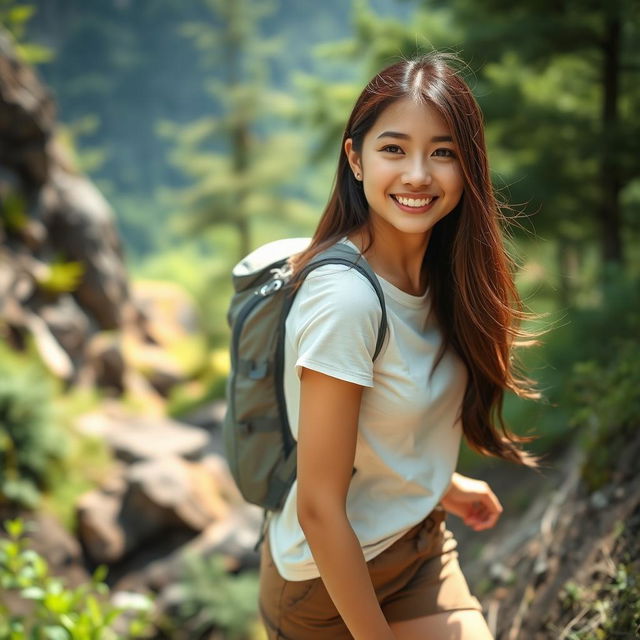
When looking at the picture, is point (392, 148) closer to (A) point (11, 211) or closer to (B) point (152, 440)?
(B) point (152, 440)

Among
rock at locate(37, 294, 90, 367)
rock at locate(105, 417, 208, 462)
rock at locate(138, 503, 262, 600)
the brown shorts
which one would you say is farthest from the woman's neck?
rock at locate(37, 294, 90, 367)

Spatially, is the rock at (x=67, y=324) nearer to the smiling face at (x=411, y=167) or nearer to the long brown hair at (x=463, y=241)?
the long brown hair at (x=463, y=241)

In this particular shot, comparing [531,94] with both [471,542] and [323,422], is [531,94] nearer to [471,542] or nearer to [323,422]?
[471,542]

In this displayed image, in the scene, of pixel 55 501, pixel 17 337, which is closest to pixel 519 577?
pixel 55 501

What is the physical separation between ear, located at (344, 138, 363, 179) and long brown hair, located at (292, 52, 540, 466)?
0.01 meters

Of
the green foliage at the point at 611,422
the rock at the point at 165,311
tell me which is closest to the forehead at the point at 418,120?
the green foliage at the point at 611,422

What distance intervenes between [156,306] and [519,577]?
33.6 feet

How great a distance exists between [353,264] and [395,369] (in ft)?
0.70

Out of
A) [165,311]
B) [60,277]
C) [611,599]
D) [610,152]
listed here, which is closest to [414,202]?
[611,599]

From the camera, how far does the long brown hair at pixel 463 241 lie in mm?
1279

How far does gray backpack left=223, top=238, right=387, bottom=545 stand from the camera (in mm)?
1389

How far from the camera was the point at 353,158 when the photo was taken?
54.9 inches

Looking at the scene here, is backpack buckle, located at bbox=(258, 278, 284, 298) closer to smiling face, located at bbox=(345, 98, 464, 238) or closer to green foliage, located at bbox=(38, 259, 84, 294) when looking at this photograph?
smiling face, located at bbox=(345, 98, 464, 238)

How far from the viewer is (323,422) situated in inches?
45.4
